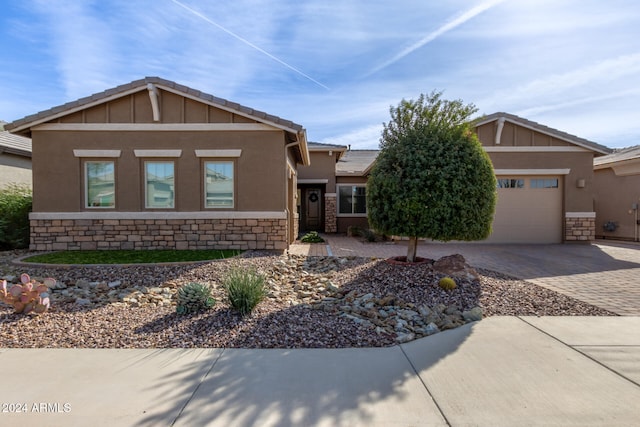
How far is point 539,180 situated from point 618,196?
4.67 m

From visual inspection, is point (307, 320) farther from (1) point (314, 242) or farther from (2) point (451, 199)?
(1) point (314, 242)

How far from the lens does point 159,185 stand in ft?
32.4

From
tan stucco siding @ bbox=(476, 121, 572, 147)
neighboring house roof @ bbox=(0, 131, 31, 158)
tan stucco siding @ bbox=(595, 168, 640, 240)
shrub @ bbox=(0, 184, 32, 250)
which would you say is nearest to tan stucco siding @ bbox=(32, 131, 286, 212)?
shrub @ bbox=(0, 184, 32, 250)

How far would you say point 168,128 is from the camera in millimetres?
9688

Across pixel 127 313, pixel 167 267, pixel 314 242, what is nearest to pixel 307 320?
pixel 127 313

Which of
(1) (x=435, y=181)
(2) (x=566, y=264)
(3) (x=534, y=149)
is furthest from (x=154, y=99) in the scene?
(3) (x=534, y=149)

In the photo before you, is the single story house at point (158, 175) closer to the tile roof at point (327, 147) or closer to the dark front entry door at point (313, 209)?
the tile roof at point (327, 147)

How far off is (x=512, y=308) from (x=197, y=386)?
14.8ft

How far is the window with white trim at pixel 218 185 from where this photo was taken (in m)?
9.84

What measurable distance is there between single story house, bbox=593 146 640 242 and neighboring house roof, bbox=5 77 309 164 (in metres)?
13.3

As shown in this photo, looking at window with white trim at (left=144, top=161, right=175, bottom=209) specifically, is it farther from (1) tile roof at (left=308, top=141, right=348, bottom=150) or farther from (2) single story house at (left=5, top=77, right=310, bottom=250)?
(1) tile roof at (left=308, top=141, right=348, bottom=150)

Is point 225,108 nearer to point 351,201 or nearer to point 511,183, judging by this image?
point 351,201

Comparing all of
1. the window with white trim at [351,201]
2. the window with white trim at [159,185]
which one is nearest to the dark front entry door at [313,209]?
the window with white trim at [351,201]

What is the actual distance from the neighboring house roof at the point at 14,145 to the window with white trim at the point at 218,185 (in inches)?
335
